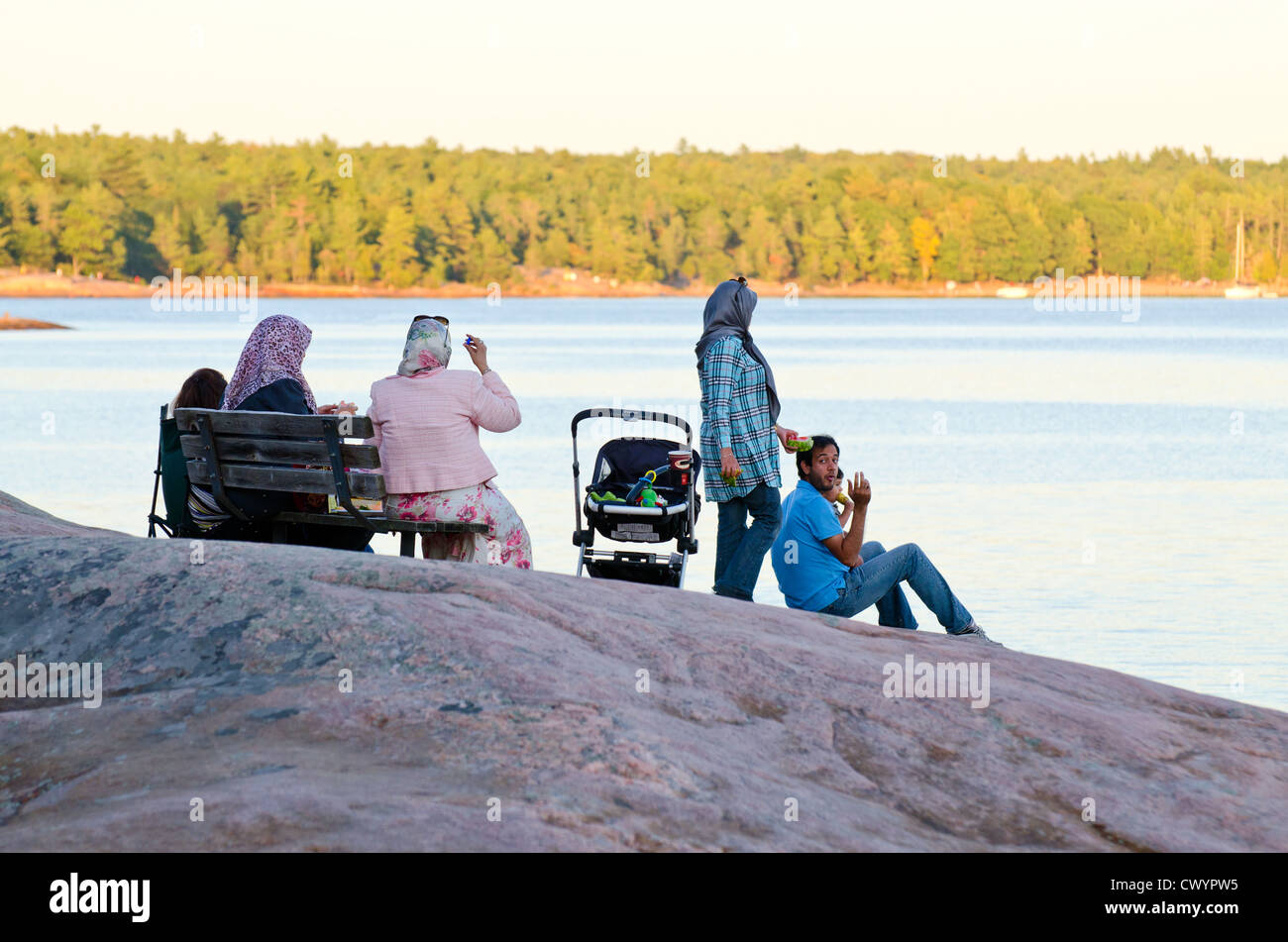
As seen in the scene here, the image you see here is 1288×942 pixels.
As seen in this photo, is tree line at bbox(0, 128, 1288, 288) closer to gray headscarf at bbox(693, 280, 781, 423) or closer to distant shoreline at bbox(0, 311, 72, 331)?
distant shoreline at bbox(0, 311, 72, 331)

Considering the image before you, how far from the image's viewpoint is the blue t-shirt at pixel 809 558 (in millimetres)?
6664

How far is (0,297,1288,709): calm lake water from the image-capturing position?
11.5 metres

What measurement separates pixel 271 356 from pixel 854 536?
2572 millimetres

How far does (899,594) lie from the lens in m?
6.82

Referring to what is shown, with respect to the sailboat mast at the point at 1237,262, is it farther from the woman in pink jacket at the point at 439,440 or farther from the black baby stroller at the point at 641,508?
the woman in pink jacket at the point at 439,440

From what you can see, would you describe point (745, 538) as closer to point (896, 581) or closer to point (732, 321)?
point (896, 581)

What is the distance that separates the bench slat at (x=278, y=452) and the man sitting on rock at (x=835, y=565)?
173cm

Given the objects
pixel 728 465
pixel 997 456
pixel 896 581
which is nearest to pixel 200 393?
pixel 728 465

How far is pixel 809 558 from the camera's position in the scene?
6.70m

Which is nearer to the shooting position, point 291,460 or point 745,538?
point 291,460

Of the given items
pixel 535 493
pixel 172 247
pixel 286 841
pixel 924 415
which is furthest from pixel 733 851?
pixel 172 247

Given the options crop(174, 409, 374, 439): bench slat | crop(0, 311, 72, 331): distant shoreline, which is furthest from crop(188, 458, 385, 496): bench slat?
crop(0, 311, 72, 331): distant shoreline

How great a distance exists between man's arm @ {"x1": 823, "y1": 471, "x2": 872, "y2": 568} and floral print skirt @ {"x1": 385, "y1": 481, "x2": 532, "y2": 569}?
49.1 inches
